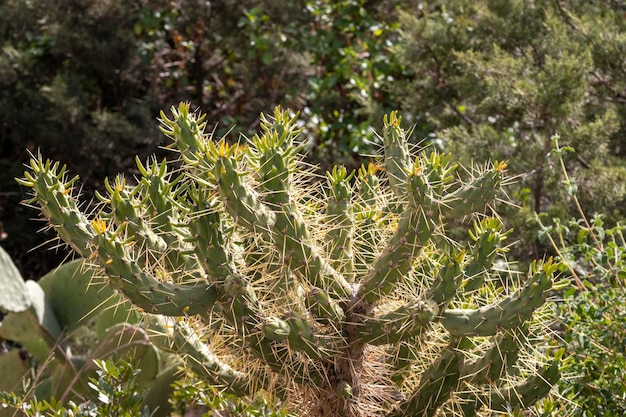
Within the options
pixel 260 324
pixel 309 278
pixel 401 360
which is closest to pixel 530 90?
pixel 401 360

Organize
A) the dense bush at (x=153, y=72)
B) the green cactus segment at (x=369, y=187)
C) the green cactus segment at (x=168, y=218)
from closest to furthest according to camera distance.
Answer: the green cactus segment at (x=168, y=218) → the green cactus segment at (x=369, y=187) → the dense bush at (x=153, y=72)

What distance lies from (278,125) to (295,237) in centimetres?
26

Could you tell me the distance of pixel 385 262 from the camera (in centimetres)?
197

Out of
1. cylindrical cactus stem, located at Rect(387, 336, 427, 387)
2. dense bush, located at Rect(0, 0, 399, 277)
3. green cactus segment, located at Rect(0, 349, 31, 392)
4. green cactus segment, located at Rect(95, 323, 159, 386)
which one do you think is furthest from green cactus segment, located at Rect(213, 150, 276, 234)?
dense bush, located at Rect(0, 0, 399, 277)

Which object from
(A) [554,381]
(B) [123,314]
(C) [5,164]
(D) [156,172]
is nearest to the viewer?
(D) [156,172]

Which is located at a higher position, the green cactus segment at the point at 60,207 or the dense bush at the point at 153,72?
the green cactus segment at the point at 60,207

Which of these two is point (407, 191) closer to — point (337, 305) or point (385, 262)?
point (385, 262)

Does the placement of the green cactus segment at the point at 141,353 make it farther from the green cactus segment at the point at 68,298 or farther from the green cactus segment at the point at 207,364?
the green cactus segment at the point at 207,364

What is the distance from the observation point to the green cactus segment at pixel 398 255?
190cm

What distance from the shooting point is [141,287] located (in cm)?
185

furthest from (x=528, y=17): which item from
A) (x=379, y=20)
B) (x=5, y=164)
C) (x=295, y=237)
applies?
(x=5, y=164)

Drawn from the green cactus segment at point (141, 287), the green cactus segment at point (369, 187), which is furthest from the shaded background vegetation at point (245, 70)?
the green cactus segment at point (141, 287)

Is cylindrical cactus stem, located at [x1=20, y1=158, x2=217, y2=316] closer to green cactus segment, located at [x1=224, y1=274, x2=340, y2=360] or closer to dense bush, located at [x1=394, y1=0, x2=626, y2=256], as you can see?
green cactus segment, located at [x1=224, y1=274, x2=340, y2=360]

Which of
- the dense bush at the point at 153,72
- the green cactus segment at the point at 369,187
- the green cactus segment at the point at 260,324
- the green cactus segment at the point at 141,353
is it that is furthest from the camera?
the dense bush at the point at 153,72
